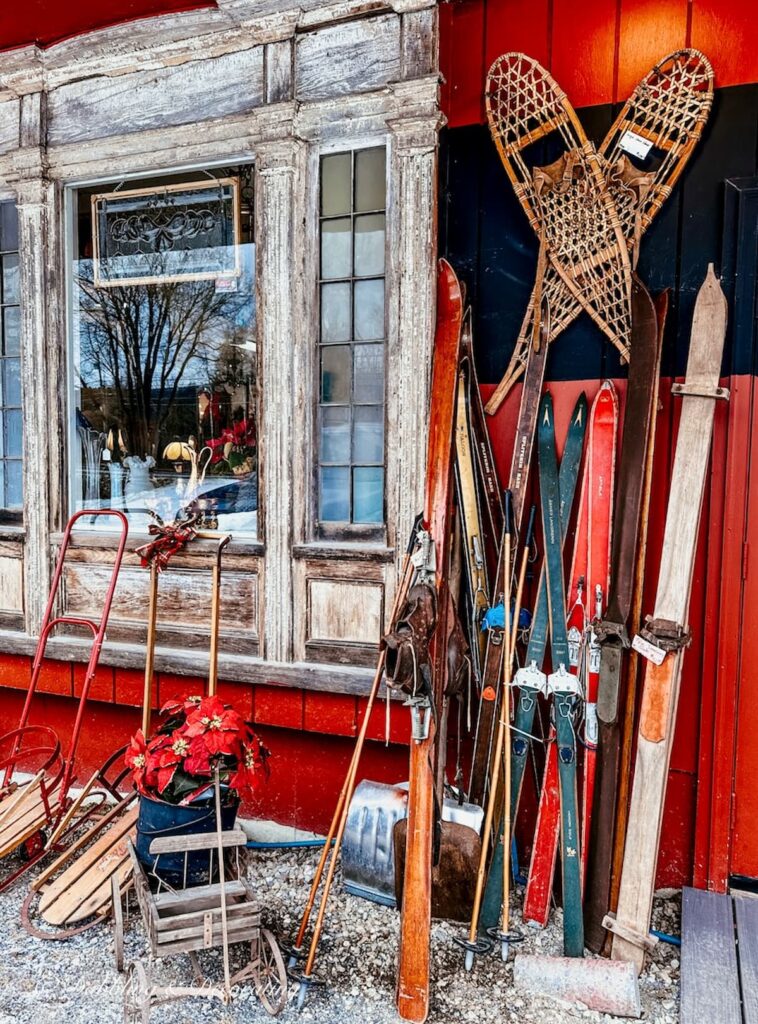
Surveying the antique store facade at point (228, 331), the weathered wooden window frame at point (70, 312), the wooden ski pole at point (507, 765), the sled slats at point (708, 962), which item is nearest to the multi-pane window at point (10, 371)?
the antique store facade at point (228, 331)

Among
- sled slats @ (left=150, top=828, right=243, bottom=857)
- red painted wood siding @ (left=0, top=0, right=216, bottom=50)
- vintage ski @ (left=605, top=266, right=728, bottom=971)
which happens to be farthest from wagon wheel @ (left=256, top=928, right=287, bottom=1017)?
red painted wood siding @ (left=0, top=0, right=216, bottom=50)

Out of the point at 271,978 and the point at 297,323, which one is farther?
the point at 297,323

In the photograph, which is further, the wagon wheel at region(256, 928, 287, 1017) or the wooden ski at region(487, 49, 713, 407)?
the wooden ski at region(487, 49, 713, 407)

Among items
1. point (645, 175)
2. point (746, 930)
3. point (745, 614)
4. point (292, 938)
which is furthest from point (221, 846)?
point (645, 175)

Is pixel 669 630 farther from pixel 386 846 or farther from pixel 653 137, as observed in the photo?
pixel 653 137

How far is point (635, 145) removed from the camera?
9.90ft

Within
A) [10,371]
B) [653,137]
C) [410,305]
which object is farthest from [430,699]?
[10,371]

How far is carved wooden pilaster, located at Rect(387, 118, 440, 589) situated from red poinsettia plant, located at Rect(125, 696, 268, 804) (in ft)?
3.57

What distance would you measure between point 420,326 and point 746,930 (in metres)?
2.67

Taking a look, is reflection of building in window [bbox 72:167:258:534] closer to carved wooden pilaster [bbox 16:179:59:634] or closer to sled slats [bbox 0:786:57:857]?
carved wooden pilaster [bbox 16:179:59:634]

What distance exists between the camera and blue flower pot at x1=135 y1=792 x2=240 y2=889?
278 cm

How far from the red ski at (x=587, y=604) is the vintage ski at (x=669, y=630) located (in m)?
0.21

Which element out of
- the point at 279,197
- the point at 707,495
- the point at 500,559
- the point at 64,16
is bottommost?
the point at 500,559

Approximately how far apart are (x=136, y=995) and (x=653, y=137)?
3676 mm
